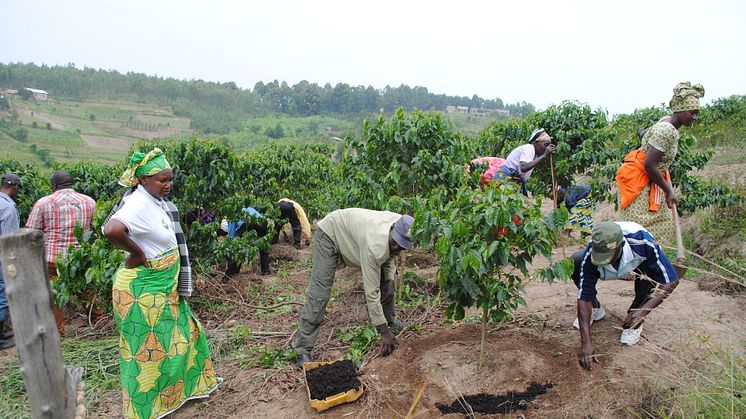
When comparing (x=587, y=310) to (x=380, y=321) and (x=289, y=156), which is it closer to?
(x=380, y=321)

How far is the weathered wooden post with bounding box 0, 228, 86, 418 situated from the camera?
171 centimetres

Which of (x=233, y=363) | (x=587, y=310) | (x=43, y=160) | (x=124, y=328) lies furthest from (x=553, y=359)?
(x=43, y=160)

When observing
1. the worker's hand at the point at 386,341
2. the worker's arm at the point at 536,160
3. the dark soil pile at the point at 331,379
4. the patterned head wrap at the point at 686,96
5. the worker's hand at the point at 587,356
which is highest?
the patterned head wrap at the point at 686,96

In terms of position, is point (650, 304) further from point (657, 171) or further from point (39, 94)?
point (39, 94)

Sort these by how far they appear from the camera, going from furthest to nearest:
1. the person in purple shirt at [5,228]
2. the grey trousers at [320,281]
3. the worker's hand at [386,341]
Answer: the person in purple shirt at [5,228] < the grey trousers at [320,281] < the worker's hand at [386,341]

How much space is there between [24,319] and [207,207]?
3.93 meters

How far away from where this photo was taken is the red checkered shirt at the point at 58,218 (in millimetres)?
4945

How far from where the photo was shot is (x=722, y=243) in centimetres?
610

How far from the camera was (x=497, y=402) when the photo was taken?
326 cm

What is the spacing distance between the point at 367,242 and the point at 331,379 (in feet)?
3.33

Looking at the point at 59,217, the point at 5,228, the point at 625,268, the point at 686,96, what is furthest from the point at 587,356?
the point at 5,228

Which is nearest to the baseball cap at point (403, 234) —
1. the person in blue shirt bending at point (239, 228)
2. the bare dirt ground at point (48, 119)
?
the person in blue shirt bending at point (239, 228)

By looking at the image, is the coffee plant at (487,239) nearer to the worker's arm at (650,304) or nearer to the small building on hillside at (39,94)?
the worker's arm at (650,304)

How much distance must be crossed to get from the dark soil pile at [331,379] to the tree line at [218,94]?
47.3 meters
